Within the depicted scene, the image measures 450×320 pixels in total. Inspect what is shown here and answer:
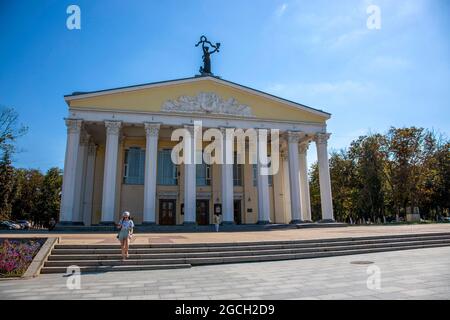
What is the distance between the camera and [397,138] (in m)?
35.8

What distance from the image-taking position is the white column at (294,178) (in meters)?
25.9

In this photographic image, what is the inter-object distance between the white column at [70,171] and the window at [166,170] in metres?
7.45

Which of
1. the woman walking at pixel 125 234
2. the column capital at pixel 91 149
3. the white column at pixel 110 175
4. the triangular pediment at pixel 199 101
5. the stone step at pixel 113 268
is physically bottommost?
the stone step at pixel 113 268

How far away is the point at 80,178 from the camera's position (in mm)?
25062

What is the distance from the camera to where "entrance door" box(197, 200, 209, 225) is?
28844 millimetres

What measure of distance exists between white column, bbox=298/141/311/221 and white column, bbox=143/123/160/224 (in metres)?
13.7

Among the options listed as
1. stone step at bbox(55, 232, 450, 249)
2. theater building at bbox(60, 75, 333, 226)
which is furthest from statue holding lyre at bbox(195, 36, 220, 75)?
stone step at bbox(55, 232, 450, 249)

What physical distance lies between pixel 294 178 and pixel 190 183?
8613 mm

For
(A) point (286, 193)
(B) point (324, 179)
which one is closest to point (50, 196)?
(A) point (286, 193)

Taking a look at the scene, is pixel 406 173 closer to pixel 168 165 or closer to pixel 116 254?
pixel 168 165

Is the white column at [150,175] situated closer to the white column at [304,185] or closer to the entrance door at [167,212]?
the entrance door at [167,212]

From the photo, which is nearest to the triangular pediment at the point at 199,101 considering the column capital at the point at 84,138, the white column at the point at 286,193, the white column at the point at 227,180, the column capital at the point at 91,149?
the white column at the point at 227,180

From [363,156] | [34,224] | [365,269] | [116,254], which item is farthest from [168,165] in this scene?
[34,224]

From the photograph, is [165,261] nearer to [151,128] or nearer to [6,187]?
[151,128]
